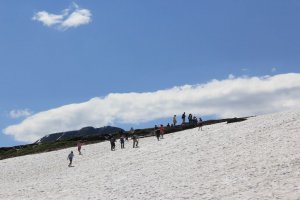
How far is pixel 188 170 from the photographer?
36.8 m

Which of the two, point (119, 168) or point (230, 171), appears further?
point (119, 168)

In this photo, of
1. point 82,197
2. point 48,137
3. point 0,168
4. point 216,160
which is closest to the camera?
point 82,197

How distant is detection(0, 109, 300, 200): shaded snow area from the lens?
95.7 feet

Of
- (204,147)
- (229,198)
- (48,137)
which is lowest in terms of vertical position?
(229,198)

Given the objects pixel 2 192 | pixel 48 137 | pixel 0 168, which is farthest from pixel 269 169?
pixel 48 137

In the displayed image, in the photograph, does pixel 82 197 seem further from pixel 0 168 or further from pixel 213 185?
pixel 0 168

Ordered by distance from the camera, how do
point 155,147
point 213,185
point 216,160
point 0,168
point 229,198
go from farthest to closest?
point 0,168 → point 155,147 → point 216,160 → point 213,185 → point 229,198

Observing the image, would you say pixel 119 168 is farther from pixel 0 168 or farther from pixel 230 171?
pixel 0 168

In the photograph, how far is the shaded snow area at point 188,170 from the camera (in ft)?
95.7

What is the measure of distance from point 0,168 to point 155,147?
2090 cm

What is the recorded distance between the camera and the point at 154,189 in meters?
31.9

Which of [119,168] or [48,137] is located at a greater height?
[48,137]

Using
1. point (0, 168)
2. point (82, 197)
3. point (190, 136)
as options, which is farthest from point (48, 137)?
point (82, 197)

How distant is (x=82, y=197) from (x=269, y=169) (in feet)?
38.7
